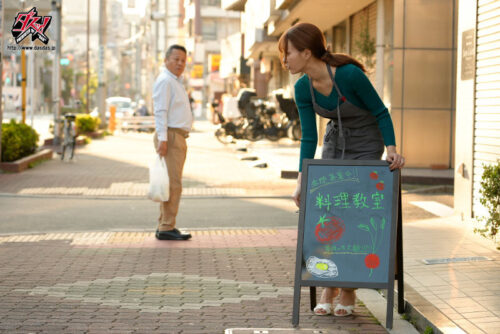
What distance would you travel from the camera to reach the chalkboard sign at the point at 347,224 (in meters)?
5.42

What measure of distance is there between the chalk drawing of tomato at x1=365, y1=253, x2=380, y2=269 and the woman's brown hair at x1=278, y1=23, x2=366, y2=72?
1.14m

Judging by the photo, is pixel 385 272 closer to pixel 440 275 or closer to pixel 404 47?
pixel 440 275

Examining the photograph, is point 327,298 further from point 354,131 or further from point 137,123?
point 137,123

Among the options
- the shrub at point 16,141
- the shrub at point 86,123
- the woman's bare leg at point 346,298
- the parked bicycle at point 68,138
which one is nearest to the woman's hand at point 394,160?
the woman's bare leg at point 346,298

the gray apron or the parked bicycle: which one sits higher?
the gray apron

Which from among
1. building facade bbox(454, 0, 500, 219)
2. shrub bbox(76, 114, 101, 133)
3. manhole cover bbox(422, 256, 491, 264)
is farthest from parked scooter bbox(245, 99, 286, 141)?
manhole cover bbox(422, 256, 491, 264)

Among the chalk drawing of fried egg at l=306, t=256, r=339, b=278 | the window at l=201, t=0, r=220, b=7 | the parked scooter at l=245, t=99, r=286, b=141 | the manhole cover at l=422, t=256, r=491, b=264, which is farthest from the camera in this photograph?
the window at l=201, t=0, r=220, b=7

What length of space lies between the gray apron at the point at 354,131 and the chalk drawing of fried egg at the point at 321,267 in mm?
643

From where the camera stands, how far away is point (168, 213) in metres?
9.28

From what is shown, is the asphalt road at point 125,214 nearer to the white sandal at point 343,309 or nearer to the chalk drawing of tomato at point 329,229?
the white sandal at point 343,309

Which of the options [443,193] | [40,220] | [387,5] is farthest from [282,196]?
[387,5]

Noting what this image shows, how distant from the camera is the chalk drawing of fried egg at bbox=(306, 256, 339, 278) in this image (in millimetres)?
5445

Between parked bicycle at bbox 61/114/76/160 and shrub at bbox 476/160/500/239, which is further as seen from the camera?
parked bicycle at bbox 61/114/76/160

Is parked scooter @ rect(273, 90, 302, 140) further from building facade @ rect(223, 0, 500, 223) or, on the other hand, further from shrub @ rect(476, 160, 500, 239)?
shrub @ rect(476, 160, 500, 239)
